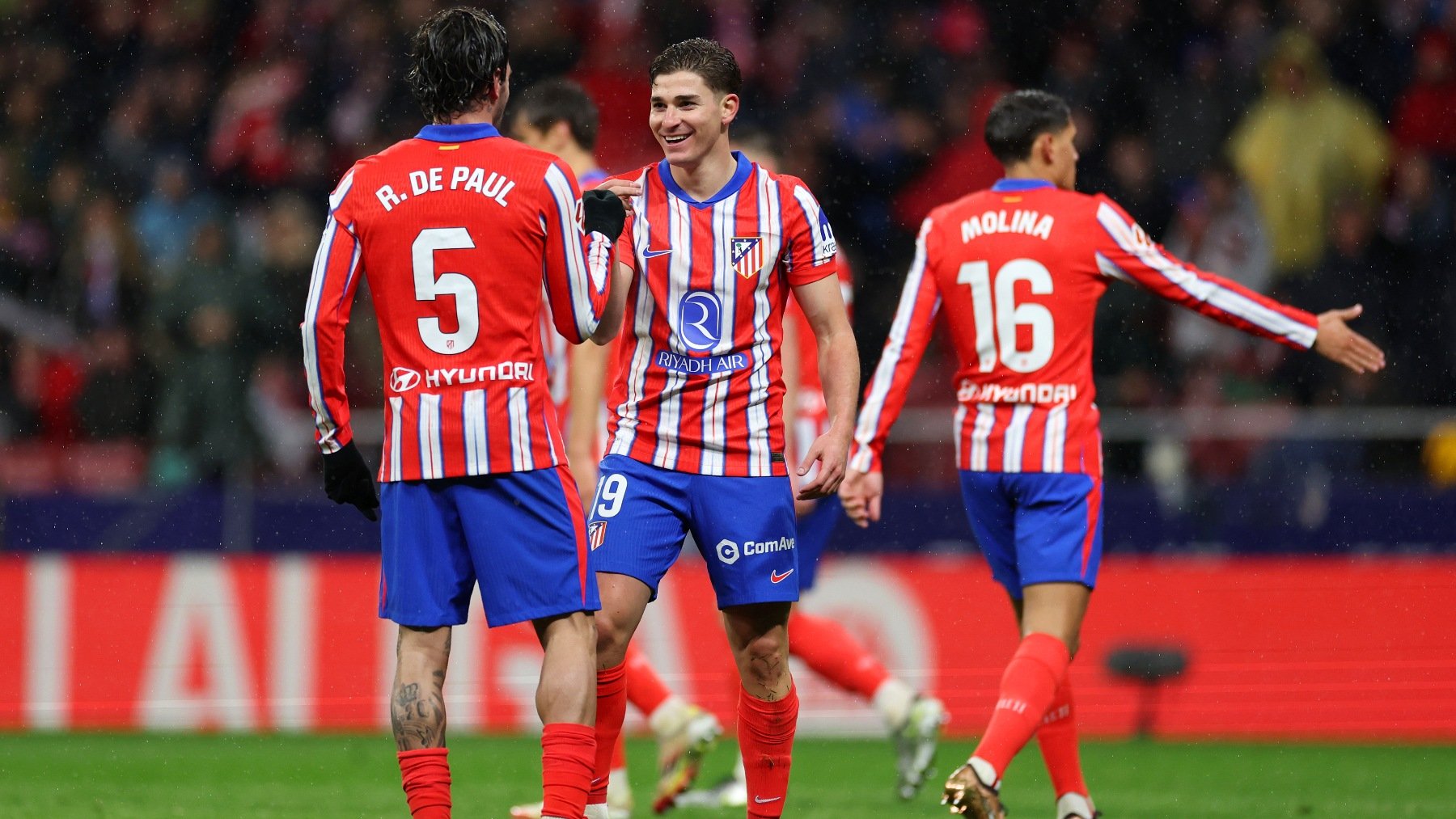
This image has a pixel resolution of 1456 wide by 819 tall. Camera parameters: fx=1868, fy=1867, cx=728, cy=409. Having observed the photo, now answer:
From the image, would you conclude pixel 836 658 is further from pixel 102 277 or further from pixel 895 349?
pixel 102 277

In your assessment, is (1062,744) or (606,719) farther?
(1062,744)

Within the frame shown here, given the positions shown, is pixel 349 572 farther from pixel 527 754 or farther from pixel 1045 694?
pixel 1045 694

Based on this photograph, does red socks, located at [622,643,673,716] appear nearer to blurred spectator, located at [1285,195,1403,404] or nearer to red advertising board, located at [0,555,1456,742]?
red advertising board, located at [0,555,1456,742]

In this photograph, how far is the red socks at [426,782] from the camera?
4.09 meters

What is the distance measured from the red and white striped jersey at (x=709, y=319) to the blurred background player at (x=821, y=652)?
4.72ft

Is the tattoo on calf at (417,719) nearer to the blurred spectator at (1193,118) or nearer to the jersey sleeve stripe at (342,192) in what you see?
the jersey sleeve stripe at (342,192)

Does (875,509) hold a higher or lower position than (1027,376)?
lower

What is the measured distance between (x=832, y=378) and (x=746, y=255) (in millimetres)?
382

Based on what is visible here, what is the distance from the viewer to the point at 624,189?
4.64 m

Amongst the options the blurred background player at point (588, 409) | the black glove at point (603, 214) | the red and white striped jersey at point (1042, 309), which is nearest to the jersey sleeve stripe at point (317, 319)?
the black glove at point (603, 214)

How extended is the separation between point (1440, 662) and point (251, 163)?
8.11 m

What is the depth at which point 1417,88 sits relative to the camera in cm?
1131

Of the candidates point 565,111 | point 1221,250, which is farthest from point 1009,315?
point 1221,250

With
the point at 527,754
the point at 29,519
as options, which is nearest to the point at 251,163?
the point at 29,519
